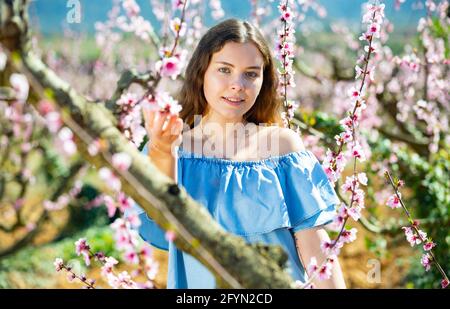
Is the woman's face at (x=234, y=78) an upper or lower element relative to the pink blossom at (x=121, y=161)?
upper

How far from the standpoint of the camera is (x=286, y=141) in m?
1.81

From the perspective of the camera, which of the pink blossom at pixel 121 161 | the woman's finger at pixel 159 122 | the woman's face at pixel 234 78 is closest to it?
the pink blossom at pixel 121 161

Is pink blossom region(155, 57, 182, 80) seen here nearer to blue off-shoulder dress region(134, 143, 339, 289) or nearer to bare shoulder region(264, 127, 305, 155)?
blue off-shoulder dress region(134, 143, 339, 289)

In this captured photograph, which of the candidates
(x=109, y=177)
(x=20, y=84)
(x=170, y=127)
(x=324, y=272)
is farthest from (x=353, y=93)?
(x=20, y=84)

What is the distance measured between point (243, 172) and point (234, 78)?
272 millimetres

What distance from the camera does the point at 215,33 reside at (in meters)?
1.83

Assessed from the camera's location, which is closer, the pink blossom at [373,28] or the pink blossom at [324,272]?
the pink blossom at [324,272]

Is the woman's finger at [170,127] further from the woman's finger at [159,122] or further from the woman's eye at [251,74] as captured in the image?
the woman's eye at [251,74]

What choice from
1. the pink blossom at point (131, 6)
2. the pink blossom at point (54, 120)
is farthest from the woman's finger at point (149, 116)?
the pink blossom at point (131, 6)

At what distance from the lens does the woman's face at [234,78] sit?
1.71 m

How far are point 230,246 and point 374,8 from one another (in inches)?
48.7

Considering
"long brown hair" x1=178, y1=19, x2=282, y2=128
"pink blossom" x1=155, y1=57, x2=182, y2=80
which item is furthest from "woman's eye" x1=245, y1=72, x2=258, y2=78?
"pink blossom" x1=155, y1=57, x2=182, y2=80

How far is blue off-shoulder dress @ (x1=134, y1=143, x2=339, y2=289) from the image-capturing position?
5.42 ft
